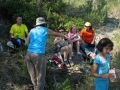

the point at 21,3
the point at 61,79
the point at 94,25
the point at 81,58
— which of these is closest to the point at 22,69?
the point at 61,79

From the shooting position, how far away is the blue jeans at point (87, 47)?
36.5 ft

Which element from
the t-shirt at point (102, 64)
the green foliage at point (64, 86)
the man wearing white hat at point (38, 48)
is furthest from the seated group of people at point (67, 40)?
the t-shirt at point (102, 64)

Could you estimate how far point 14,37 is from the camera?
1093cm

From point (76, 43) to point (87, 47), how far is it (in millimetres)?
421

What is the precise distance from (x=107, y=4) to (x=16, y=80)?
921 centimetres

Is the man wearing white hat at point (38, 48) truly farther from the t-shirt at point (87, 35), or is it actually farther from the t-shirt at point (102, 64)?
the t-shirt at point (87, 35)

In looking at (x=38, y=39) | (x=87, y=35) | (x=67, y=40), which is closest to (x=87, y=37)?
(x=87, y=35)

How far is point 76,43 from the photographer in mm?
11195

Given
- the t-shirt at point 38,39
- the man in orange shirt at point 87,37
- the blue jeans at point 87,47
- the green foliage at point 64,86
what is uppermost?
the t-shirt at point 38,39

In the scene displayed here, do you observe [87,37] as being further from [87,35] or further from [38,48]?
[38,48]

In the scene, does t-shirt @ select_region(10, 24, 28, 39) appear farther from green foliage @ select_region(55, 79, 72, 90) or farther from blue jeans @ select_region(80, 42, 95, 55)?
green foliage @ select_region(55, 79, 72, 90)

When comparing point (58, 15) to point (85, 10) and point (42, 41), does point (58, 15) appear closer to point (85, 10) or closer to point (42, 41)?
point (85, 10)

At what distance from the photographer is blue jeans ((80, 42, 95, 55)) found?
11.1m

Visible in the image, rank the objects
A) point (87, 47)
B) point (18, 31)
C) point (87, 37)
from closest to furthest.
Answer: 1. point (18, 31)
2. point (87, 47)
3. point (87, 37)
